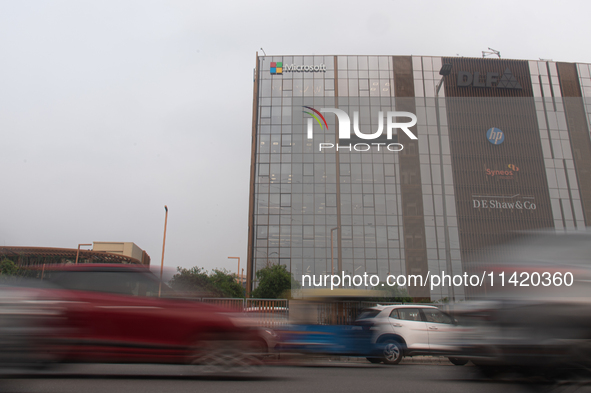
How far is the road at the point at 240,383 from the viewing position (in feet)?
15.5

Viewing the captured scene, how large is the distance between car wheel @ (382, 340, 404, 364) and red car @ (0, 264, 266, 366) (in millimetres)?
5051

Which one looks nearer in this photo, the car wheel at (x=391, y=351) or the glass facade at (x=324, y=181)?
the car wheel at (x=391, y=351)

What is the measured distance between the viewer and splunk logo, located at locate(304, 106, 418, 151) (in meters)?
52.5

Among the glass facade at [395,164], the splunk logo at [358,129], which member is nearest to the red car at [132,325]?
the glass facade at [395,164]

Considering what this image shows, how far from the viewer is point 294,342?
9.23 meters

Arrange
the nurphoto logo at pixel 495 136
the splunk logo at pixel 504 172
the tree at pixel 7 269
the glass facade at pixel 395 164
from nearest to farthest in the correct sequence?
the tree at pixel 7 269
the glass facade at pixel 395 164
the splunk logo at pixel 504 172
the nurphoto logo at pixel 495 136

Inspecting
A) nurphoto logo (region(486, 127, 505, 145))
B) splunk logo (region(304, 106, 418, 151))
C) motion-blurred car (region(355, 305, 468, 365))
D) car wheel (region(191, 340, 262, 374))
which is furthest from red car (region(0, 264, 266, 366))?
nurphoto logo (region(486, 127, 505, 145))

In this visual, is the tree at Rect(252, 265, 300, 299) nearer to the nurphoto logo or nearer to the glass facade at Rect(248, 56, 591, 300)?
the glass facade at Rect(248, 56, 591, 300)

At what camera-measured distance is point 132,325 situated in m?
5.75

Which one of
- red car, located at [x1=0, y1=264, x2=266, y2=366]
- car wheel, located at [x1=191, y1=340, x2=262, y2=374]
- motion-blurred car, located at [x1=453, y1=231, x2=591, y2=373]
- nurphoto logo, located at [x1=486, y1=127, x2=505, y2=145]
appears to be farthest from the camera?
nurphoto logo, located at [x1=486, y1=127, x2=505, y2=145]

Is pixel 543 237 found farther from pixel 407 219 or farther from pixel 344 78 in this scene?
pixel 344 78

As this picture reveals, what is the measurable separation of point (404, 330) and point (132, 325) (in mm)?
6778

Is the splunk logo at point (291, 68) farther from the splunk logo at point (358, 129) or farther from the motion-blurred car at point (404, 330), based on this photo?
the motion-blurred car at point (404, 330)

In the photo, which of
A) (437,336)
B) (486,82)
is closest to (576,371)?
(437,336)
